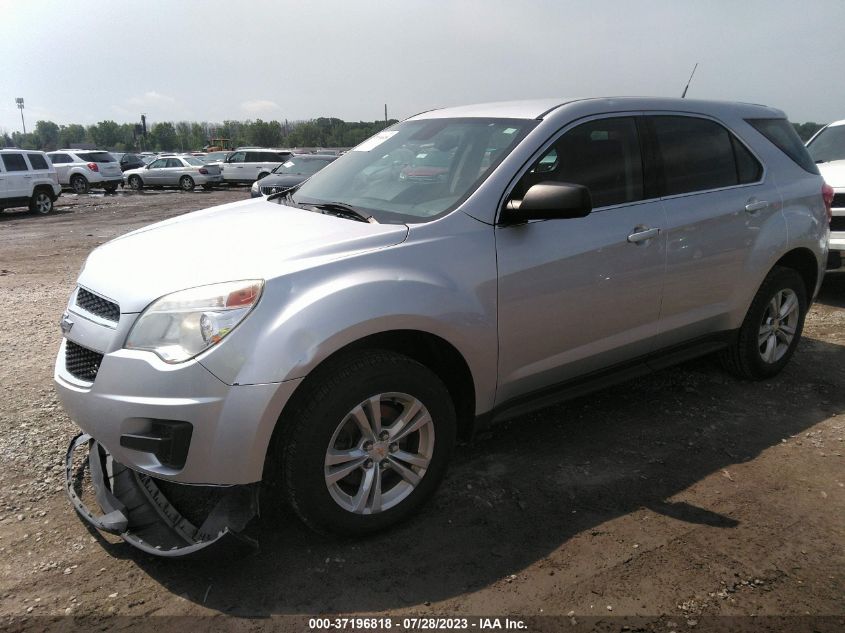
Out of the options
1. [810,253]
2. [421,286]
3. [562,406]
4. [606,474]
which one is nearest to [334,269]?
[421,286]

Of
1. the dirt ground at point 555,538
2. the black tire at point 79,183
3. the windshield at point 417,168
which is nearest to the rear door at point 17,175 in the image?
the black tire at point 79,183

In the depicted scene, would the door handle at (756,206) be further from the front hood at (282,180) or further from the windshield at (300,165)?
the windshield at (300,165)

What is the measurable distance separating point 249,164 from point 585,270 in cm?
2825

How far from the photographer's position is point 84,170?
25.8 meters

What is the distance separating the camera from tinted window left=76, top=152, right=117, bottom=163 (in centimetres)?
2619

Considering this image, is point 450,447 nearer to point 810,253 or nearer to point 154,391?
point 154,391

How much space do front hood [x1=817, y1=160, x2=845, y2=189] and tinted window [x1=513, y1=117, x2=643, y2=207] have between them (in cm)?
460

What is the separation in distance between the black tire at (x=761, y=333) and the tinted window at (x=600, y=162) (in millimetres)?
1388

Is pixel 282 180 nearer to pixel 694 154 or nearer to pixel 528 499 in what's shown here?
pixel 694 154

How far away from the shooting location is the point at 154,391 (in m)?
2.42

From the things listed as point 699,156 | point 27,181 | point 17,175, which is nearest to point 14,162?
point 17,175

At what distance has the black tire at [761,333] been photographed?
4359mm

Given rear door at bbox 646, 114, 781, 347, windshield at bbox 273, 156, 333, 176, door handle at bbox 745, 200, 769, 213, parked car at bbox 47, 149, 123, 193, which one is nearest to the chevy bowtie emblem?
rear door at bbox 646, 114, 781, 347

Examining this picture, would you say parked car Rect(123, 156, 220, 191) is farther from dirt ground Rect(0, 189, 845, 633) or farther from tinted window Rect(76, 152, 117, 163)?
dirt ground Rect(0, 189, 845, 633)
